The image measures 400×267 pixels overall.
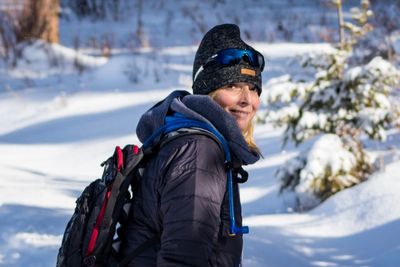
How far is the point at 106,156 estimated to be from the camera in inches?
358

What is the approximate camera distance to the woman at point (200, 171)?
2.00 m

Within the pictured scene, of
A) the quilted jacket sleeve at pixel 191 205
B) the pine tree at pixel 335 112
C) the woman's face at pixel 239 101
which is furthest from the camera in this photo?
the pine tree at pixel 335 112

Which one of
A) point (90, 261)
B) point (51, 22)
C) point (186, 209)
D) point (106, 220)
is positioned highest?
point (186, 209)

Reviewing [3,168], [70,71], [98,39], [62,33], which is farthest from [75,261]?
[62,33]

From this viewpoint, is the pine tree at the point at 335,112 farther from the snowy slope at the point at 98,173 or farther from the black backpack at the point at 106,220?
the black backpack at the point at 106,220

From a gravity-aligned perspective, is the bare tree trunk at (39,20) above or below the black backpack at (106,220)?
below

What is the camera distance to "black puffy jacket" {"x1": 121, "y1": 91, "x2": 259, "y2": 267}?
1.99m

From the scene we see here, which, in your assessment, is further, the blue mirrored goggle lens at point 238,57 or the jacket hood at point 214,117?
the blue mirrored goggle lens at point 238,57

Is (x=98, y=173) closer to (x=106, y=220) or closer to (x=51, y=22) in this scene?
(x=106, y=220)

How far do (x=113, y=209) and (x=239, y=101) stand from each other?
0.52 meters

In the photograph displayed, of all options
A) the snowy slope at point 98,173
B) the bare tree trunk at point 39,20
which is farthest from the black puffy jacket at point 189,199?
the bare tree trunk at point 39,20

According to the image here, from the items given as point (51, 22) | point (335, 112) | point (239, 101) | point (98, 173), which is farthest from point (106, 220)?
point (51, 22)

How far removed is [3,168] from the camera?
7695mm

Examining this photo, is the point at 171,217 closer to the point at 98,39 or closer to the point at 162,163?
the point at 162,163
